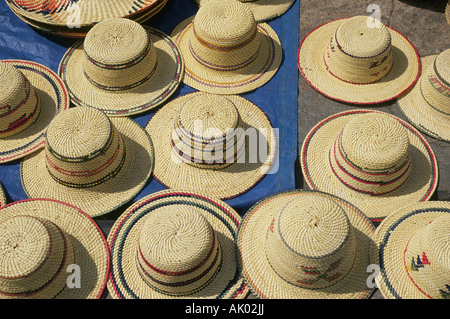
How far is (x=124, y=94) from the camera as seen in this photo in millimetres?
5547

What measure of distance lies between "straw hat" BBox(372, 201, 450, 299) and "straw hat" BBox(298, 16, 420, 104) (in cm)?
154

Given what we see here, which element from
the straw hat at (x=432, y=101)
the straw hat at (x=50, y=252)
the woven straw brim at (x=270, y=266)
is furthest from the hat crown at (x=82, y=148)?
the straw hat at (x=432, y=101)

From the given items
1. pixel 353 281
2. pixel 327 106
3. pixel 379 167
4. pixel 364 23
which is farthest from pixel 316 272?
pixel 364 23

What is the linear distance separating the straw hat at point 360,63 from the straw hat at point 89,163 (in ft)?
Answer: 7.56

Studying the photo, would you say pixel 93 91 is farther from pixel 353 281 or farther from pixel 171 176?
pixel 353 281

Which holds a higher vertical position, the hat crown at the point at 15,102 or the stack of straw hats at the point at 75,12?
the stack of straw hats at the point at 75,12

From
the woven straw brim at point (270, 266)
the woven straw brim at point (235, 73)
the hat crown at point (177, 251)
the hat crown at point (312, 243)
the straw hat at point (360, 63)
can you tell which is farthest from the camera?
the woven straw brim at point (235, 73)

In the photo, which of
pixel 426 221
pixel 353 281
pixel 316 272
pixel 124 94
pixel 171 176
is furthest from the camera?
pixel 124 94

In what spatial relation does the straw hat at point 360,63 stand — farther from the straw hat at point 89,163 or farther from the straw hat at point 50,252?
the straw hat at point 50,252

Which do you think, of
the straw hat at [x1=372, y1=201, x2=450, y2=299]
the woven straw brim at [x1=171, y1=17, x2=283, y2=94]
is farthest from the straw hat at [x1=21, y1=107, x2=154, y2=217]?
the straw hat at [x1=372, y1=201, x2=450, y2=299]

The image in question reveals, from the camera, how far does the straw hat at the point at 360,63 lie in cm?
546

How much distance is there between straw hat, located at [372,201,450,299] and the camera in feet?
13.4
